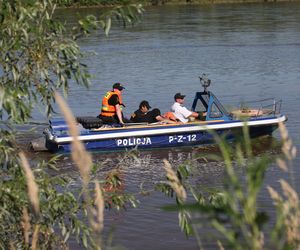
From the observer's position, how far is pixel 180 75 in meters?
29.5

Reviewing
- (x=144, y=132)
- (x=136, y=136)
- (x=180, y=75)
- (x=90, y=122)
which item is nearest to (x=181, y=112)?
(x=144, y=132)

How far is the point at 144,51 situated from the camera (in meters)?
37.6

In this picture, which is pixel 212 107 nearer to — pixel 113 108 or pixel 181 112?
pixel 181 112

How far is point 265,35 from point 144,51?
8.72 meters

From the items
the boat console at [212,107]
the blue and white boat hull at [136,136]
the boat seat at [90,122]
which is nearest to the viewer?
the blue and white boat hull at [136,136]

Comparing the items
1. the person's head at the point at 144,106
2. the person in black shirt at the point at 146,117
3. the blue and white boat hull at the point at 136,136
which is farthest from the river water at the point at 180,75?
the person's head at the point at 144,106

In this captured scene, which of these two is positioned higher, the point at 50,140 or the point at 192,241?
the point at 50,140

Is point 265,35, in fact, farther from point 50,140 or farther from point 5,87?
point 5,87

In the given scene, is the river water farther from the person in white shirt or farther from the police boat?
the person in white shirt

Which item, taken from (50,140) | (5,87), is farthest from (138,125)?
(5,87)

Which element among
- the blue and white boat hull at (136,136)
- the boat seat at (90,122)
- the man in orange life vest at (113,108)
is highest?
the man in orange life vest at (113,108)

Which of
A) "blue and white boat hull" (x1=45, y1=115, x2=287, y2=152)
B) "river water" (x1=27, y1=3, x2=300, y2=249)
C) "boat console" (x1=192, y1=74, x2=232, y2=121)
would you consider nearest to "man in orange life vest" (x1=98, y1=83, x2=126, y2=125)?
"blue and white boat hull" (x1=45, y1=115, x2=287, y2=152)

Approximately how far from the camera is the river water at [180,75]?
12.5 metres

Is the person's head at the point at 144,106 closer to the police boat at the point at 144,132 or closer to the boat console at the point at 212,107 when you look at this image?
the police boat at the point at 144,132
